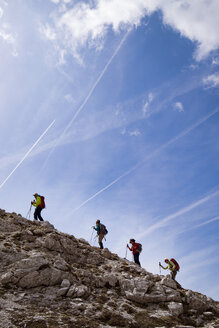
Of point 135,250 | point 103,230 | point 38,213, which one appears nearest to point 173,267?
point 135,250

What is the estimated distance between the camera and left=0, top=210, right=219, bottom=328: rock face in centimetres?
1125

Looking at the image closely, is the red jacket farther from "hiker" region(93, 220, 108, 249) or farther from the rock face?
the rock face

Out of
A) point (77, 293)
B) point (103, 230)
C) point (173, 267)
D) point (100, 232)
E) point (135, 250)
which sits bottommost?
point (77, 293)

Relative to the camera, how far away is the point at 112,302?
44.9ft

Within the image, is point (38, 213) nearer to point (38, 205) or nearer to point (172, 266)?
point (38, 205)

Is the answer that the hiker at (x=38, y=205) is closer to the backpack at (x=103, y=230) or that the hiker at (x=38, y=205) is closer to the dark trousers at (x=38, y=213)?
the dark trousers at (x=38, y=213)

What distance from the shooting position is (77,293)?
44.4 ft

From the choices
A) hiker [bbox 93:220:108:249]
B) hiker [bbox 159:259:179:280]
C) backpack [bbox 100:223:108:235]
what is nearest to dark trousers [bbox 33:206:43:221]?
hiker [bbox 93:220:108:249]

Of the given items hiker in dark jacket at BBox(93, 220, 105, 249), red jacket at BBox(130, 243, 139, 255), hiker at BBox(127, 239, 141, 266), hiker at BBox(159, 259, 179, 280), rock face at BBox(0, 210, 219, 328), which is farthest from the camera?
hiker in dark jacket at BBox(93, 220, 105, 249)

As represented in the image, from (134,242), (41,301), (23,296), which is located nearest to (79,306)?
(41,301)

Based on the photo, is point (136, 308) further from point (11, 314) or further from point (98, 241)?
point (98, 241)

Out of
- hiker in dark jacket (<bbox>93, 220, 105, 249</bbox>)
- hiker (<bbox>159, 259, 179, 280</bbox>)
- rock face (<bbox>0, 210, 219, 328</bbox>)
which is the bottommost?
rock face (<bbox>0, 210, 219, 328</bbox>)

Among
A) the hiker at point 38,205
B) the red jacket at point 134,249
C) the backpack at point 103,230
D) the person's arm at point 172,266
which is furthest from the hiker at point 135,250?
the hiker at point 38,205

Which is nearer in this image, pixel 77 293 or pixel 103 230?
pixel 77 293
